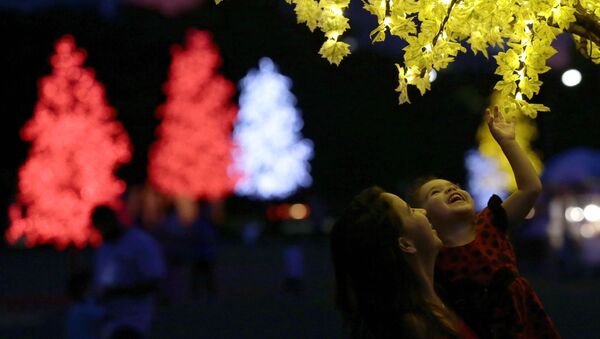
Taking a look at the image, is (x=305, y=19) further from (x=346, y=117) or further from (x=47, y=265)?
(x=346, y=117)

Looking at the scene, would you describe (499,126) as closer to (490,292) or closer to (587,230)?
(490,292)

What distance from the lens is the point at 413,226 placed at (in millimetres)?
3990

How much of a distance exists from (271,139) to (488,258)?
60.5 metres

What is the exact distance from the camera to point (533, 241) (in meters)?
36.6

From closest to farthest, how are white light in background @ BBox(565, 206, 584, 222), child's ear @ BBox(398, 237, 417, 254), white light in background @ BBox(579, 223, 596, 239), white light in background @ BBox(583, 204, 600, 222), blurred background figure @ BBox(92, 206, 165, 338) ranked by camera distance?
1. child's ear @ BBox(398, 237, 417, 254)
2. blurred background figure @ BBox(92, 206, 165, 338)
3. white light in background @ BBox(579, 223, 596, 239)
4. white light in background @ BBox(565, 206, 584, 222)
5. white light in background @ BBox(583, 204, 600, 222)

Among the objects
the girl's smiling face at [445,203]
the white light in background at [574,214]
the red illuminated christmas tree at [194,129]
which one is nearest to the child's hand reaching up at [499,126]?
the girl's smiling face at [445,203]

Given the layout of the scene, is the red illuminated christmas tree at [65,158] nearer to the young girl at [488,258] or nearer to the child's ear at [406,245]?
the young girl at [488,258]

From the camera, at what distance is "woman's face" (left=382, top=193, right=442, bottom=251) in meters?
3.97

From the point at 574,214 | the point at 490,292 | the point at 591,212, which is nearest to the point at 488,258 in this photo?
the point at 490,292

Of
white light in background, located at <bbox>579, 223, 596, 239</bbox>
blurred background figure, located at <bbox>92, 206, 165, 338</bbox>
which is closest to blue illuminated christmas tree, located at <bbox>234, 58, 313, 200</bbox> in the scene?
white light in background, located at <bbox>579, 223, 596, 239</bbox>

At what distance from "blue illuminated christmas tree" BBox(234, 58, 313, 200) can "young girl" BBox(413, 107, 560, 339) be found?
5798cm

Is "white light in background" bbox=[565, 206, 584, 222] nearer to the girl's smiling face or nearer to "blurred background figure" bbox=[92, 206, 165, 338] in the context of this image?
"blurred background figure" bbox=[92, 206, 165, 338]

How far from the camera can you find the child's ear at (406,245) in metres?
3.94

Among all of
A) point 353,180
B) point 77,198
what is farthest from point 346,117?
point 77,198
